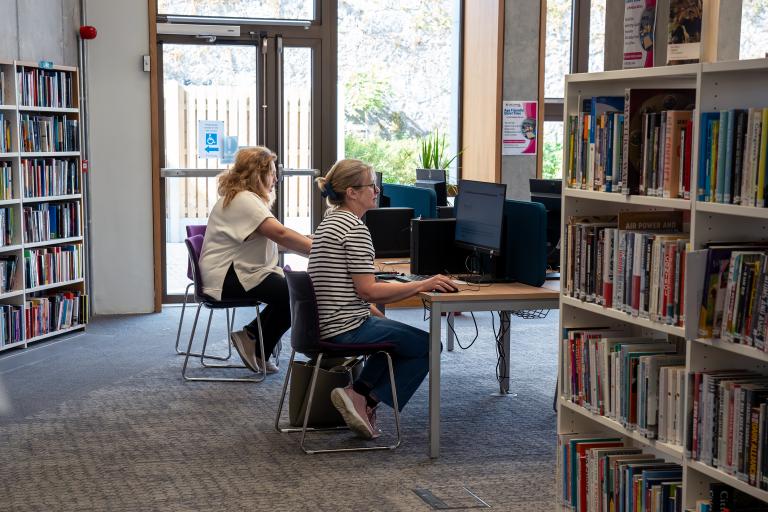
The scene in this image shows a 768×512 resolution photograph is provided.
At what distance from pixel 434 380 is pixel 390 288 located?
0.46 metres

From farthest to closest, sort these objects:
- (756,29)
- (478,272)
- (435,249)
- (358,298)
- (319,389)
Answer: (756,29) < (435,249) < (478,272) < (319,389) < (358,298)

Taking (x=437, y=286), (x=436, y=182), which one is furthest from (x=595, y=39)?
(x=437, y=286)

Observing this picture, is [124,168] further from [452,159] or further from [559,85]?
[559,85]

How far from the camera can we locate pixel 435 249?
5.18 m

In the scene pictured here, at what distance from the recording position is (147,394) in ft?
18.4

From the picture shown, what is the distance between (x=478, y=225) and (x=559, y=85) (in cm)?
458

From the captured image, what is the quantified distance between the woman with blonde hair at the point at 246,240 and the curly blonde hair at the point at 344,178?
1.01 metres

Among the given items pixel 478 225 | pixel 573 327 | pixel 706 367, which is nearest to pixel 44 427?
pixel 478 225

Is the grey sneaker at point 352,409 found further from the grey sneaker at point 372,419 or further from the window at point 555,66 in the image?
the window at point 555,66

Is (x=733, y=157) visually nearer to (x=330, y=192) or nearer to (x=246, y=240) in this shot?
(x=330, y=192)

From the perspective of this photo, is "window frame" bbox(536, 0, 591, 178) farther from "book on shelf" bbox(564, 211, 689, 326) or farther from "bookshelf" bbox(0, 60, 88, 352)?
"book on shelf" bbox(564, 211, 689, 326)

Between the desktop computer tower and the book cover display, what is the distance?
6.23 ft

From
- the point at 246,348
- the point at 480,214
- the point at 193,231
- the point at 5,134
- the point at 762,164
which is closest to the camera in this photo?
the point at 762,164

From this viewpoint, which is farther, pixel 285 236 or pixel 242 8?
pixel 242 8
